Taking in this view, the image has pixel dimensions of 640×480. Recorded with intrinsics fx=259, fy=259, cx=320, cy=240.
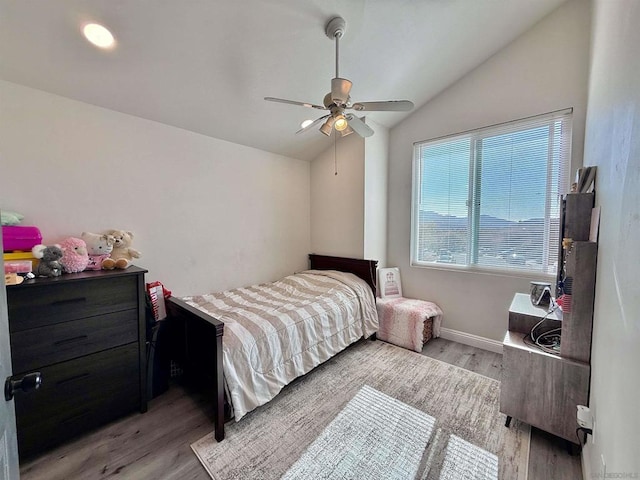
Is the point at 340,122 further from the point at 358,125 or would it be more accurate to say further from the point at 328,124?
the point at 358,125

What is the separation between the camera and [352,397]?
2117 mm

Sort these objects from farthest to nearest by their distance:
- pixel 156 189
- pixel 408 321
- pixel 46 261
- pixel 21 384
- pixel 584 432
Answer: pixel 408 321
pixel 156 189
pixel 46 261
pixel 584 432
pixel 21 384

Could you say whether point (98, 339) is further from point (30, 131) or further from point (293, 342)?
point (30, 131)

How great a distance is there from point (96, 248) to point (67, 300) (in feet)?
1.65

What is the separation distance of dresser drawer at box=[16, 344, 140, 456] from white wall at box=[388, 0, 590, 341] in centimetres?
302

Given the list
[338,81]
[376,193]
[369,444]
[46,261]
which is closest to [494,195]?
[376,193]

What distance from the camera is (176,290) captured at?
2.61m

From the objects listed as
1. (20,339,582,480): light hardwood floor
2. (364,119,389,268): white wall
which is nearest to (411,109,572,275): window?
(364,119,389,268): white wall

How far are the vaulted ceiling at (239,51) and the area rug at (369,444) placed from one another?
9.16ft

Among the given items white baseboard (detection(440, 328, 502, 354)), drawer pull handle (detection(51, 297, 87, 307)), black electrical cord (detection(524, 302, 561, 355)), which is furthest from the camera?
white baseboard (detection(440, 328, 502, 354))

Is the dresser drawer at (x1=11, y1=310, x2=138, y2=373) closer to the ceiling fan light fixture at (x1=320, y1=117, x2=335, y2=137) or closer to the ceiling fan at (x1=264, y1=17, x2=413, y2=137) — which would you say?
the ceiling fan at (x1=264, y1=17, x2=413, y2=137)

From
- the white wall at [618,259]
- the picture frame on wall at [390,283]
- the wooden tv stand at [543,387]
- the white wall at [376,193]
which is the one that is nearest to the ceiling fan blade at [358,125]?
the white wall at [376,193]

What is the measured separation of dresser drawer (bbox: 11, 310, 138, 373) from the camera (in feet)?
4.83

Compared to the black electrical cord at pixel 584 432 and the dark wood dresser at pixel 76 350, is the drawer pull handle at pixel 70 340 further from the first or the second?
Result: the black electrical cord at pixel 584 432
